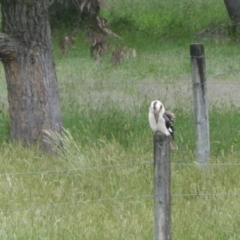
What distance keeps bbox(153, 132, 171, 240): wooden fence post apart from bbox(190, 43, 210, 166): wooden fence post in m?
2.56

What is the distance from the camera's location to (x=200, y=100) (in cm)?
788

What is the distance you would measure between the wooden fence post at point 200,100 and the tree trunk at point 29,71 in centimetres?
175

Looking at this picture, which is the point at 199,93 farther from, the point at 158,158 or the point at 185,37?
the point at 185,37

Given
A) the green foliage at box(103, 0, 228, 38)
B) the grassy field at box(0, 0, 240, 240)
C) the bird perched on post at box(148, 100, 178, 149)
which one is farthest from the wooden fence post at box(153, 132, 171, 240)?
the green foliage at box(103, 0, 228, 38)

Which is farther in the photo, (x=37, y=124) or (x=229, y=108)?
(x=229, y=108)

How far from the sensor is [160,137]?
508cm

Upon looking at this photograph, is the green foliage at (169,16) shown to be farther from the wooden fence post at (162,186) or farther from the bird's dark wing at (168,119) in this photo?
the wooden fence post at (162,186)

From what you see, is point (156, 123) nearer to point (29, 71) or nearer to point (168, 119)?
point (168, 119)

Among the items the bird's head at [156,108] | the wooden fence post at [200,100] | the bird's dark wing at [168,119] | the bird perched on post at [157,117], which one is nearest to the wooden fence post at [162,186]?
the bird perched on post at [157,117]

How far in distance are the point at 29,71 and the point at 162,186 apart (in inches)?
157

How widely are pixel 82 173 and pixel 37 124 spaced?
5.99 ft

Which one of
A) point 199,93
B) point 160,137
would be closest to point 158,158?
point 160,137

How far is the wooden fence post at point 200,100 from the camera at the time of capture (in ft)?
25.8

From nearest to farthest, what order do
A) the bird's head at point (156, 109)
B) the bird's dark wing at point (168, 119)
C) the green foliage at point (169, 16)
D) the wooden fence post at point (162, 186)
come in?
the wooden fence post at point (162, 186), the bird's head at point (156, 109), the bird's dark wing at point (168, 119), the green foliage at point (169, 16)
